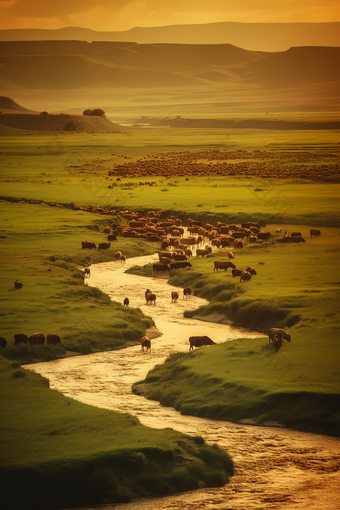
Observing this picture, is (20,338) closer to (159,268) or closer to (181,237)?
(159,268)

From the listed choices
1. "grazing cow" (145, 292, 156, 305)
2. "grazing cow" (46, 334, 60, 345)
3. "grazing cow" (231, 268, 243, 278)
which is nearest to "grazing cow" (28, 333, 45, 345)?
"grazing cow" (46, 334, 60, 345)

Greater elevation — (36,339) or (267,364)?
(267,364)

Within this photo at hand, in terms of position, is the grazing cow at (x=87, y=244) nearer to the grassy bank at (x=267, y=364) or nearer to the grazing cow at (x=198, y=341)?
the grassy bank at (x=267, y=364)

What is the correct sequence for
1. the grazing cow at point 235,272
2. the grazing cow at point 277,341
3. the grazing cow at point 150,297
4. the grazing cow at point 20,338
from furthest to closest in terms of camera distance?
the grazing cow at point 235,272 → the grazing cow at point 150,297 → the grazing cow at point 20,338 → the grazing cow at point 277,341

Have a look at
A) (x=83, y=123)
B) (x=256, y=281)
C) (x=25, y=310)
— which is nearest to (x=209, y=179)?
(x=256, y=281)

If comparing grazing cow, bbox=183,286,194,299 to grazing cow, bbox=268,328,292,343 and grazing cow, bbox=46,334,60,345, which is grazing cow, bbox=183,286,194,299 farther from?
grazing cow, bbox=268,328,292,343

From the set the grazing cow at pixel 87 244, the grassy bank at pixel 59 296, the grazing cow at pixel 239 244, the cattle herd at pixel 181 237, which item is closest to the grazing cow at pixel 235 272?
the cattle herd at pixel 181 237

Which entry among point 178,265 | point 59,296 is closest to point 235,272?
point 178,265

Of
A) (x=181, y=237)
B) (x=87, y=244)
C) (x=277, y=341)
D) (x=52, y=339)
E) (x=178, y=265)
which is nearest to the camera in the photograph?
(x=277, y=341)
